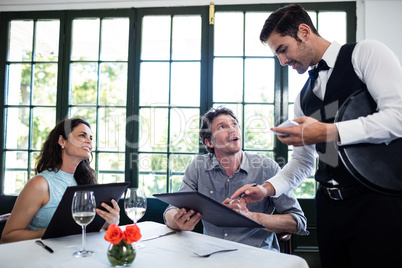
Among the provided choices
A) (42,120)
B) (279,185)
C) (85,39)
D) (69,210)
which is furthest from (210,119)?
(42,120)

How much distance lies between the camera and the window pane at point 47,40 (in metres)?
3.34

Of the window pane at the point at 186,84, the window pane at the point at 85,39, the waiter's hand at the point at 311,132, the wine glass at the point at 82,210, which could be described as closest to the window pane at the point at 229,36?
the window pane at the point at 186,84

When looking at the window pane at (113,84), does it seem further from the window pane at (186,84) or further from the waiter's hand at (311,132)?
the waiter's hand at (311,132)

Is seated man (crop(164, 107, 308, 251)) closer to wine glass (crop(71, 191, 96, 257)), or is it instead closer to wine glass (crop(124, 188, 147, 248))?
wine glass (crop(124, 188, 147, 248))

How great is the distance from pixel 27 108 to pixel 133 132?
1.14 meters

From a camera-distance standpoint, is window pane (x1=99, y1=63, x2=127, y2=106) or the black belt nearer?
the black belt

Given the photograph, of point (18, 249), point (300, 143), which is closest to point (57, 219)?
point (18, 249)

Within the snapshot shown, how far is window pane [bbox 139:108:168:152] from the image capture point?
10.4 ft

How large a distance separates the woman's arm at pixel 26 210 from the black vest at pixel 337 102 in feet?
4.43

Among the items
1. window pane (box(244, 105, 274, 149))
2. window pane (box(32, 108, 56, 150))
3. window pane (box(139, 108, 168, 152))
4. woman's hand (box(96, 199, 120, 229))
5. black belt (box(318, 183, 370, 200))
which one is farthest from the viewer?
window pane (box(32, 108, 56, 150))

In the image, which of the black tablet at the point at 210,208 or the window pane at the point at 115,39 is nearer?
the black tablet at the point at 210,208

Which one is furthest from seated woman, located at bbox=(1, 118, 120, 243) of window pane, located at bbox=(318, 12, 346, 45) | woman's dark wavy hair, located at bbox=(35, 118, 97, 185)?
window pane, located at bbox=(318, 12, 346, 45)

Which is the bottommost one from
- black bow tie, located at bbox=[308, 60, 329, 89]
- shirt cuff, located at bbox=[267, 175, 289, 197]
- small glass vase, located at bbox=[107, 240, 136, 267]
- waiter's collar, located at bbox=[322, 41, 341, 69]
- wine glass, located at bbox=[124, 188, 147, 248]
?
small glass vase, located at bbox=[107, 240, 136, 267]

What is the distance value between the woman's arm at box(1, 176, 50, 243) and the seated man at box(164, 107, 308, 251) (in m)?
0.68
